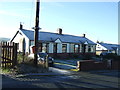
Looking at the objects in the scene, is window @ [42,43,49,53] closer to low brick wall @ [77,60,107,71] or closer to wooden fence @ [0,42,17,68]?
low brick wall @ [77,60,107,71]

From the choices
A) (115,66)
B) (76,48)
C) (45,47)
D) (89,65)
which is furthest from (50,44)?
(89,65)

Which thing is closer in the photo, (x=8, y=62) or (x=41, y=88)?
(x=41, y=88)

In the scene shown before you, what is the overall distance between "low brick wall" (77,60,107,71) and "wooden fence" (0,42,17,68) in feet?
19.9

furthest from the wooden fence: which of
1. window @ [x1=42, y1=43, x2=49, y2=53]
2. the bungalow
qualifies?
window @ [x1=42, y1=43, x2=49, y2=53]

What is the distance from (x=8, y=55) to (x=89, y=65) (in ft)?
25.5

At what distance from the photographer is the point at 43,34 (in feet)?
113

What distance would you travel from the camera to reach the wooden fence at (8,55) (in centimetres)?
1551

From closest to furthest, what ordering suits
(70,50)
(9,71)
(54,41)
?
(9,71) < (54,41) < (70,50)

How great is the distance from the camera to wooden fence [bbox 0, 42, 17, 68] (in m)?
15.5

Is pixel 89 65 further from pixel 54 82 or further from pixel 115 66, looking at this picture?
pixel 54 82

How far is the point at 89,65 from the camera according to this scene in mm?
18984

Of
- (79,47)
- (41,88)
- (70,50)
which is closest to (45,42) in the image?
(70,50)

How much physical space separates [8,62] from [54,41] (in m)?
17.5

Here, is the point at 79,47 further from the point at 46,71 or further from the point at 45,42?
the point at 46,71
